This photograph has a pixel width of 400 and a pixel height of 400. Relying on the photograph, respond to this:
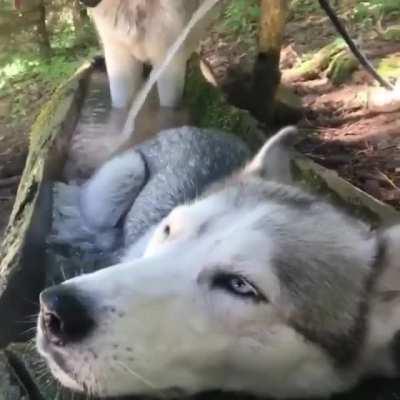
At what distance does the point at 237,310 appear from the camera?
9.81 feet

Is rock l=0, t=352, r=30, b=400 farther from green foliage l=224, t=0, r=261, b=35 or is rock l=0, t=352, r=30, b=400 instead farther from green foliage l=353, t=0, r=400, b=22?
green foliage l=224, t=0, r=261, b=35

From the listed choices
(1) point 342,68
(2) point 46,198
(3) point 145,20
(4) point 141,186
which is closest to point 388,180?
(3) point 145,20

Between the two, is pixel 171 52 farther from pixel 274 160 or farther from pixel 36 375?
pixel 36 375

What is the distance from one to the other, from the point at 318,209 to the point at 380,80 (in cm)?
554

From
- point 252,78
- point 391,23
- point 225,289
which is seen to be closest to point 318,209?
point 225,289

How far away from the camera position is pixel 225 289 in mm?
3008

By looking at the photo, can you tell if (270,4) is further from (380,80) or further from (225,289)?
(225,289)

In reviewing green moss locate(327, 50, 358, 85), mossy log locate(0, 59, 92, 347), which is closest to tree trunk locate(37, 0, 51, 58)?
green moss locate(327, 50, 358, 85)

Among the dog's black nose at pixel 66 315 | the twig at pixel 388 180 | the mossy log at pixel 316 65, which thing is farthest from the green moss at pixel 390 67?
the dog's black nose at pixel 66 315

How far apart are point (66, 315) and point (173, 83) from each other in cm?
490

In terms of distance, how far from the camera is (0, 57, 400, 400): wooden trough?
11.5 ft

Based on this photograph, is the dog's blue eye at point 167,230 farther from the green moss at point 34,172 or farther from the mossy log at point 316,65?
the mossy log at point 316,65

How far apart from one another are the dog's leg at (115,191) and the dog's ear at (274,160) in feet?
4.37

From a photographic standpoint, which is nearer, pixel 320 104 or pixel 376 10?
pixel 320 104
